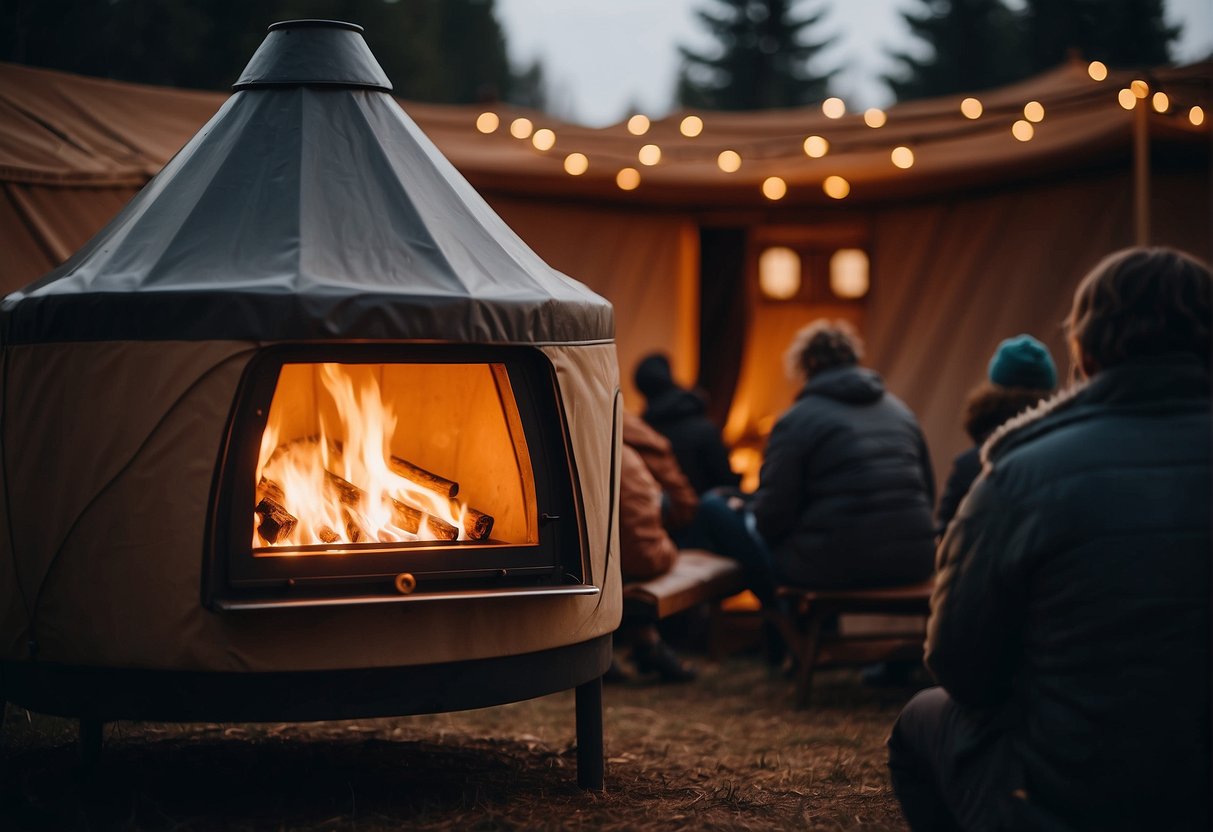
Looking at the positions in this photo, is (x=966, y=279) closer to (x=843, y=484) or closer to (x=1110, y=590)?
(x=843, y=484)

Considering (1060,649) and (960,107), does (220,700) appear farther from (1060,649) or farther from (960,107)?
(960,107)

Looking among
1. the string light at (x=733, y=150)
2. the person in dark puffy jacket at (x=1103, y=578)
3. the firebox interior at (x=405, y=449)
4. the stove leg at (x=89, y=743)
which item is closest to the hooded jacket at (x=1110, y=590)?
the person in dark puffy jacket at (x=1103, y=578)

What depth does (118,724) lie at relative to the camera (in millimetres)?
4828

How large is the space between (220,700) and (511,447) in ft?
3.74

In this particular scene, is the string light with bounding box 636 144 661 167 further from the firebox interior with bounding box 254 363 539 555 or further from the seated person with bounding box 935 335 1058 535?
the firebox interior with bounding box 254 363 539 555

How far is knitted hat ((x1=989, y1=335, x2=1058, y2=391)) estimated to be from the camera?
554cm

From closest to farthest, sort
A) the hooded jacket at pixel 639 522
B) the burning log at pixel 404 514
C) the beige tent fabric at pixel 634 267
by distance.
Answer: the burning log at pixel 404 514 < the hooded jacket at pixel 639 522 < the beige tent fabric at pixel 634 267

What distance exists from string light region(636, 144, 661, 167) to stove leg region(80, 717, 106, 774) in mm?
4721

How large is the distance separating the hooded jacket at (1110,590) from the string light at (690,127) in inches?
231

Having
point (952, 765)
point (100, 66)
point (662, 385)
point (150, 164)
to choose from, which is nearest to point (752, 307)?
point (662, 385)

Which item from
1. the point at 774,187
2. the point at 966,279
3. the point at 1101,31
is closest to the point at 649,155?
the point at 774,187

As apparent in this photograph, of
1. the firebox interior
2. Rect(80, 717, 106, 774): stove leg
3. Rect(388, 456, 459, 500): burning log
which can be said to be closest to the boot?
the firebox interior

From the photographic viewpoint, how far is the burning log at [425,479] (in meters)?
4.20

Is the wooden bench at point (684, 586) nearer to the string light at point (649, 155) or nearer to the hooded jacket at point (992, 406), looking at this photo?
the hooded jacket at point (992, 406)
